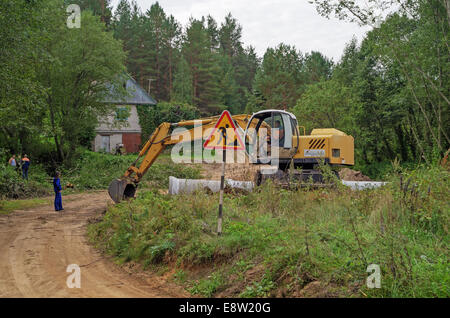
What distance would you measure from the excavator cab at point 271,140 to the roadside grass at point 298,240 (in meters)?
3.31

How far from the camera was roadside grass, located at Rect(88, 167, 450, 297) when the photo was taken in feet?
19.9

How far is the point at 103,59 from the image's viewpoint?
30.3 meters

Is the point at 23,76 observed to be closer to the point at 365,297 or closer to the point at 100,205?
the point at 100,205

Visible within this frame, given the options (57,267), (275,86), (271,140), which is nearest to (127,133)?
(275,86)

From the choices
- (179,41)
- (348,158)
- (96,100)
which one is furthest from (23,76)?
(179,41)

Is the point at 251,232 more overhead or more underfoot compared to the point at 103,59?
more underfoot

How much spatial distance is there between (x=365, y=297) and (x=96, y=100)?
95.2 ft

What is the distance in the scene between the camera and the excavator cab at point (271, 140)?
599 inches

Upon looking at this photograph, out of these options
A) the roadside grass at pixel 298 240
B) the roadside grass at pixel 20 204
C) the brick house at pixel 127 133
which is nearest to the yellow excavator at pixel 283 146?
the roadside grass at pixel 298 240

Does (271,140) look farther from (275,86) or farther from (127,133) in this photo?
(275,86)

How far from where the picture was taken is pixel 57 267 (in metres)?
8.56

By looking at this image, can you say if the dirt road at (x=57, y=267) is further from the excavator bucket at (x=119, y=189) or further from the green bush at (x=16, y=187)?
the green bush at (x=16, y=187)

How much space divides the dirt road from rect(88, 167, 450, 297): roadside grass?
445 millimetres

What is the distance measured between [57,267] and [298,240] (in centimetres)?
453
